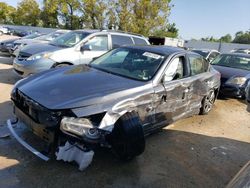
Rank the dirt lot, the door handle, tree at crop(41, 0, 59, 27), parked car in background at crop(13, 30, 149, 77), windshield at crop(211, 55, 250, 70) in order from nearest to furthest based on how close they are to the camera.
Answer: the dirt lot, the door handle, parked car in background at crop(13, 30, 149, 77), windshield at crop(211, 55, 250, 70), tree at crop(41, 0, 59, 27)

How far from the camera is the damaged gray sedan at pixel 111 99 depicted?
10.1ft

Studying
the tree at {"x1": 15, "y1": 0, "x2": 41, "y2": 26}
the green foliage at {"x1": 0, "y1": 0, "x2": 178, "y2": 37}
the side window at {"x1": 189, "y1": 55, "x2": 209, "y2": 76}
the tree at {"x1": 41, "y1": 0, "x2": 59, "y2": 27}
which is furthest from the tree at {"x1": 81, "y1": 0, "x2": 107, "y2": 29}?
the side window at {"x1": 189, "y1": 55, "x2": 209, "y2": 76}

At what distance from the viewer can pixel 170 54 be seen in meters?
4.54

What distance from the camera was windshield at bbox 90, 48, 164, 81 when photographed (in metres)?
4.17

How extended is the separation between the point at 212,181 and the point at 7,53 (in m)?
11.9

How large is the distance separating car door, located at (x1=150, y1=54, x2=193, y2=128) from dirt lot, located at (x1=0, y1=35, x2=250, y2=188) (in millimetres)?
485

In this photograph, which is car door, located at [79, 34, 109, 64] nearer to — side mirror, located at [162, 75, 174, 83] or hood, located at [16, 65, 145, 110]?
hood, located at [16, 65, 145, 110]

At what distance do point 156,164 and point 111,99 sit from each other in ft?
3.98

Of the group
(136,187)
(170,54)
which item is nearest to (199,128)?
(170,54)

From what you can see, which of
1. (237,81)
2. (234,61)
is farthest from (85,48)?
(234,61)

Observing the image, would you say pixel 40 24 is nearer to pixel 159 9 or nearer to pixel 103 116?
pixel 159 9

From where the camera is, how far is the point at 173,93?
4.38 meters

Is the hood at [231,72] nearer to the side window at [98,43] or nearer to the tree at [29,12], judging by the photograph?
the side window at [98,43]

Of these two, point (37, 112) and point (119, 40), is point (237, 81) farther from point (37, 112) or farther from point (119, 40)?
point (37, 112)
